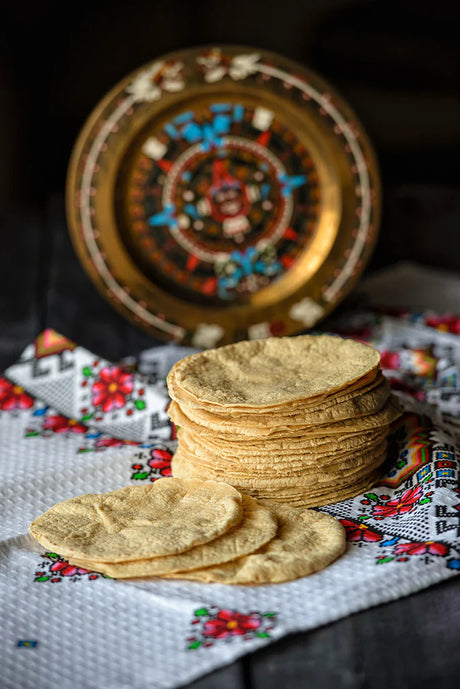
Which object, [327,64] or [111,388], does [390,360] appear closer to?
[111,388]

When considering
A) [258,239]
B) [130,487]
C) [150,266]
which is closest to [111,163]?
[150,266]

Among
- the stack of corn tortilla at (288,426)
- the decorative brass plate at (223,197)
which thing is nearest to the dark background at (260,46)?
the decorative brass plate at (223,197)

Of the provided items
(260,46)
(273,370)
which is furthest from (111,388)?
(260,46)

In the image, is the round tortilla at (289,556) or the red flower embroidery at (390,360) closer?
the round tortilla at (289,556)

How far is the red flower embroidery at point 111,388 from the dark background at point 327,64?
0.95 meters

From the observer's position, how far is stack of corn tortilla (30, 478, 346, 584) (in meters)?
1.02

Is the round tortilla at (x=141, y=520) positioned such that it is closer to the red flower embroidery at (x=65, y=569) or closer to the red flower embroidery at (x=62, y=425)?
the red flower embroidery at (x=65, y=569)

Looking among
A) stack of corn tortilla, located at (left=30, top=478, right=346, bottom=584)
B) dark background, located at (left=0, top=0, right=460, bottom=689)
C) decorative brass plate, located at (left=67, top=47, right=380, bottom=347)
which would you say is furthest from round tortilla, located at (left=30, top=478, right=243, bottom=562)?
dark background, located at (left=0, top=0, right=460, bottom=689)

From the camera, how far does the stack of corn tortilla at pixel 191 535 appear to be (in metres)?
1.02

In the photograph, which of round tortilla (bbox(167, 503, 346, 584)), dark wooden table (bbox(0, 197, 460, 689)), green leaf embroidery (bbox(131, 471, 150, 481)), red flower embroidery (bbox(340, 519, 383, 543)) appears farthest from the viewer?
green leaf embroidery (bbox(131, 471, 150, 481))

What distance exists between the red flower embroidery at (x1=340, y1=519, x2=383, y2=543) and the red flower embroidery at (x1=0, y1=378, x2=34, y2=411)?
0.70 metres

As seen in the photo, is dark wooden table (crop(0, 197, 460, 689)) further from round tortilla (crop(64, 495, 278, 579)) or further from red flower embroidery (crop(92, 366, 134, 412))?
red flower embroidery (crop(92, 366, 134, 412))

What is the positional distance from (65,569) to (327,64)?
183 centimetres

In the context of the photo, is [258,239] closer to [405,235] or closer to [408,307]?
[408,307]
